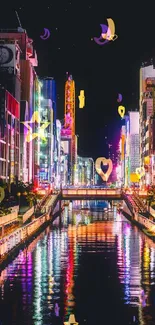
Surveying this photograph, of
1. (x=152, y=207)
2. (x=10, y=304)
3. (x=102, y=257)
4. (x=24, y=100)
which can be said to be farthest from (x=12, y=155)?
(x=10, y=304)

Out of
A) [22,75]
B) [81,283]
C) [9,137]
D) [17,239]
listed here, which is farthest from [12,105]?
[81,283]

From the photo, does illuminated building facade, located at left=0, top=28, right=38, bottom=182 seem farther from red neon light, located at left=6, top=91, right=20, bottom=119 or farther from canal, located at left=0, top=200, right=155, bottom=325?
canal, located at left=0, top=200, right=155, bottom=325

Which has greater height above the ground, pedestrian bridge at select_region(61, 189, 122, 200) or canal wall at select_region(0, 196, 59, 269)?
pedestrian bridge at select_region(61, 189, 122, 200)

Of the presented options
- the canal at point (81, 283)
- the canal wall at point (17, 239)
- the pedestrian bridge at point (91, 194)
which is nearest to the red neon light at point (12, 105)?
the pedestrian bridge at point (91, 194)

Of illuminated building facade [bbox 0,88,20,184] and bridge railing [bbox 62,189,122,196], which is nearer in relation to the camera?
illuminated building facade [bbox 0,88,20,184]

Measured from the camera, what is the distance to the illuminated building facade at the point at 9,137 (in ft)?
424

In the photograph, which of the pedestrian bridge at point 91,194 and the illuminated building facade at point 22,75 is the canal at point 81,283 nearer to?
the pedestrian bridge at point 91,194

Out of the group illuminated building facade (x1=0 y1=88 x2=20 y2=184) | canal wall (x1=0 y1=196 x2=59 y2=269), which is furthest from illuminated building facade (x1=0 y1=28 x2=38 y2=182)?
canal wall (x1=0 y1=196 x2=59 y2=269)

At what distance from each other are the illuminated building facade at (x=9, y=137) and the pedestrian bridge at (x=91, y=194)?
10564 millimetres

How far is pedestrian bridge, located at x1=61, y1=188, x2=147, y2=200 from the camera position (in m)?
128

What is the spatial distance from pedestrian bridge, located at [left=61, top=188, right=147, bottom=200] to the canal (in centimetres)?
6079

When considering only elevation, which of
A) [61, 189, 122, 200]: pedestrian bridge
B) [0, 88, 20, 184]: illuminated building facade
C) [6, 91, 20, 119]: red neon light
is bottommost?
[61, 189, 122, 200]: pedestrian bridge

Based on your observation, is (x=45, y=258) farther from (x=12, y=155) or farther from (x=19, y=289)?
(x=12, y=155)

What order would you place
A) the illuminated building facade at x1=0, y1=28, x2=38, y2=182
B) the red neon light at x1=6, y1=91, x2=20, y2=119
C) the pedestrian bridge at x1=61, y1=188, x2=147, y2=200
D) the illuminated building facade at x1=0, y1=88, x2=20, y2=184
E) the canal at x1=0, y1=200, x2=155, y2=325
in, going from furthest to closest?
the illuminated building facade at x1=0, y1=28, x2=38, y2=182, the red neon light at x1=6, y1=91, x2=20, y2=119, the illuminated building facade at x1=0, y1=88, x2=20, y2=184, the pedestrian bridge at x1=61, y1=188, x2=147, y2=200, the canal at x1=0, y1=200, x2=155, y2=325
